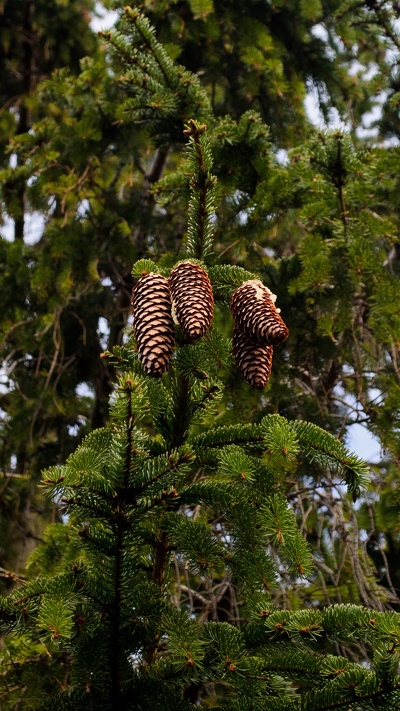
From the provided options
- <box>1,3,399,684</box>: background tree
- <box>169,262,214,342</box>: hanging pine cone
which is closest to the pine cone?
<box>169,262,214,342</box>: hanging pine cone

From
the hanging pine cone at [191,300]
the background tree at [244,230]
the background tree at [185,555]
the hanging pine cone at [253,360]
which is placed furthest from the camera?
the background tree at [244,230]

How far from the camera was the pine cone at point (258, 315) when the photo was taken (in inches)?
62.8

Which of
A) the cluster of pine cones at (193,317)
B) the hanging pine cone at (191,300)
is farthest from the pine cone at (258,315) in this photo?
the hanging pine cone at (191,300)

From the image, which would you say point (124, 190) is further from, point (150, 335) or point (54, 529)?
point (150, 335)

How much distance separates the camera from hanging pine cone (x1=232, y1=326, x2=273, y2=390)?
67.3 inches

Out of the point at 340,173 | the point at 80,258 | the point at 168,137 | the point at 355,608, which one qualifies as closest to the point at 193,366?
the point at 355,608

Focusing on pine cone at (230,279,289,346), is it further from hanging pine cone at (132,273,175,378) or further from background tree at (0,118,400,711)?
hanging pine cone at (132,273,175,378)

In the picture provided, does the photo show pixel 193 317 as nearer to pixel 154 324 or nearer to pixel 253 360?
pixel 154 324

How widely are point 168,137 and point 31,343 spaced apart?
162 centimetres

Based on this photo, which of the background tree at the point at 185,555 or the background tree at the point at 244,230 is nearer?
the background tree at the point at 185,555

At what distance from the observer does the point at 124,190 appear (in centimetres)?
564

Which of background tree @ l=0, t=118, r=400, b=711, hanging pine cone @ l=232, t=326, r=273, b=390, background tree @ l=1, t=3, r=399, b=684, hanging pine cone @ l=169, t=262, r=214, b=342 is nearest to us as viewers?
background tree @ l=0, t=118, r=400, b=711

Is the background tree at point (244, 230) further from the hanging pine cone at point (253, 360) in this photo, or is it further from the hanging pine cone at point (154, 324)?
the hanging pine cone at point (154, 324)

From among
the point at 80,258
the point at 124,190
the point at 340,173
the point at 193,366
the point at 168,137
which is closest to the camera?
the point at 193,366
